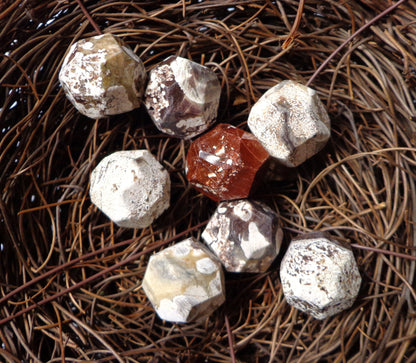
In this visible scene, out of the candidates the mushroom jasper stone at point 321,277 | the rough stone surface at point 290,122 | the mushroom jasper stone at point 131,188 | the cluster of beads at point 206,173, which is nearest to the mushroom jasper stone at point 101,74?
the cluster of beads at point 206,173

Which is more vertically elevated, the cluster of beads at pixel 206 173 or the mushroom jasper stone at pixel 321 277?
the cluster of beads at pixel 206 173

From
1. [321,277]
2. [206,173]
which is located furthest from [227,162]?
[321,277]

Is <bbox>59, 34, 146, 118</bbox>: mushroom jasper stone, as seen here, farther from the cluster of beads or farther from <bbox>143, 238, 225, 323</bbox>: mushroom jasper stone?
<bbox>143, 238, 225, 323</bbox>: mushroom jasper stone

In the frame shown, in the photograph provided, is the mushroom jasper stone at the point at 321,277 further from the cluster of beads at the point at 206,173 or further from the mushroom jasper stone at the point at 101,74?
the mushroom jasper stone at the point at 101,74

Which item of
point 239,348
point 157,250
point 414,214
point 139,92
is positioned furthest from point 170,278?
point 414,214

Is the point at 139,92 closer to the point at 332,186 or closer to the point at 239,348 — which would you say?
the point at 332,186
